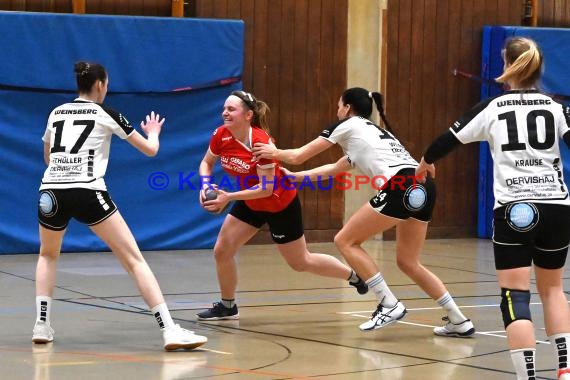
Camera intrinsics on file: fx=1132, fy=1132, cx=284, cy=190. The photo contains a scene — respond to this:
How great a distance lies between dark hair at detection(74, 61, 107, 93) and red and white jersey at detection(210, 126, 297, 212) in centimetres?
132

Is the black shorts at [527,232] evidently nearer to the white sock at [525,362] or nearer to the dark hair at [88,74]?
the white sock at [525,362]

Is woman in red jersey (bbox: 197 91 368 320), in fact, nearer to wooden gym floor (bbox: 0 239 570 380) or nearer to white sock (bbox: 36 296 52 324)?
wooden gym floor (bbox: 0 239 570 380)

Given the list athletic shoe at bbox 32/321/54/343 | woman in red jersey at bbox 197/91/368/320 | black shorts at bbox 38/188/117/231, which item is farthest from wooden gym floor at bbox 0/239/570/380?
black shorts at bbox 38/188/117/231

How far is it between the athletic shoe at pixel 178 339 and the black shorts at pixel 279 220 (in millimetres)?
1428

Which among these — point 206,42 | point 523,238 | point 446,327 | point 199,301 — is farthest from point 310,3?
point 523,238

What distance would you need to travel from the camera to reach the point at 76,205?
23.0 ft

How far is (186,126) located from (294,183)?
505 centimetres

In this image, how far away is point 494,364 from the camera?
684 cm

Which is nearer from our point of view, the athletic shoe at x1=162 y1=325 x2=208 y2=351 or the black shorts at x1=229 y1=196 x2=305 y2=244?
the athletic shoe at x1=162 y1=325 x2=208 y2=351

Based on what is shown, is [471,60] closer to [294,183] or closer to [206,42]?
[206,42]

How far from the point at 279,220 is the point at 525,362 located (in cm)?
301

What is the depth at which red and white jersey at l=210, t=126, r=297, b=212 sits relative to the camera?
8.16 meters

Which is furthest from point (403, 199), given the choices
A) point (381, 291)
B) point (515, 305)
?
point (515, 305)

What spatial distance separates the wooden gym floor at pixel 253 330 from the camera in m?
6.53
